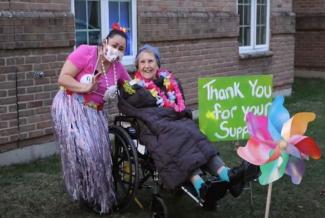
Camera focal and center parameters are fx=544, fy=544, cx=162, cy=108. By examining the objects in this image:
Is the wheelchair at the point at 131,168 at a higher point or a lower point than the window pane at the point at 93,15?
lower

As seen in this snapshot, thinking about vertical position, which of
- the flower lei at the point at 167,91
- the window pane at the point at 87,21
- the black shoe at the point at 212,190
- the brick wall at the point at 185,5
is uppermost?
the brick wall at the point at 185,5

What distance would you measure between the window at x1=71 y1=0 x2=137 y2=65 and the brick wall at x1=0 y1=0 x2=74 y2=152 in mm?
446

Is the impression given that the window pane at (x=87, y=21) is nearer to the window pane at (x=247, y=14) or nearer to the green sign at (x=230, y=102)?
the green sign at (x=230, y=102)

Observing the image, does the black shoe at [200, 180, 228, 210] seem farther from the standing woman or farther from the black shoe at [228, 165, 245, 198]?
the standing woman

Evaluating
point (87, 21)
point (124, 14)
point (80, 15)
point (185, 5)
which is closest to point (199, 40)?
point (185, 5)

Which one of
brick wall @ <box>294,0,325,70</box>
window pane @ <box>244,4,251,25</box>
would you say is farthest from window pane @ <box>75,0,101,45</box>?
brick wall @ <box>294,0,325,70</box>

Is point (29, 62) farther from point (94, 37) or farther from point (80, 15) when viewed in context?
point (94, 37)

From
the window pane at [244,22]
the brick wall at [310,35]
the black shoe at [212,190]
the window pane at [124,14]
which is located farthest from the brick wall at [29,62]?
the brick wall at [310,35]

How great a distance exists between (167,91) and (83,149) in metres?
0.84

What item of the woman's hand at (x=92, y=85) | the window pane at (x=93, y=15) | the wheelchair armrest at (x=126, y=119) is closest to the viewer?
the woman's hand at (x=92, y=85)

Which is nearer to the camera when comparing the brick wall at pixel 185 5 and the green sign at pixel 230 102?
the green sign at pixel 230 102

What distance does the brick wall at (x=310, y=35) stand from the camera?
14.7 metres

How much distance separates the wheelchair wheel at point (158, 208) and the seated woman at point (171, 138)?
10.5 inches

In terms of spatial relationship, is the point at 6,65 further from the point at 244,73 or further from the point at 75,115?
the point at 244,73
